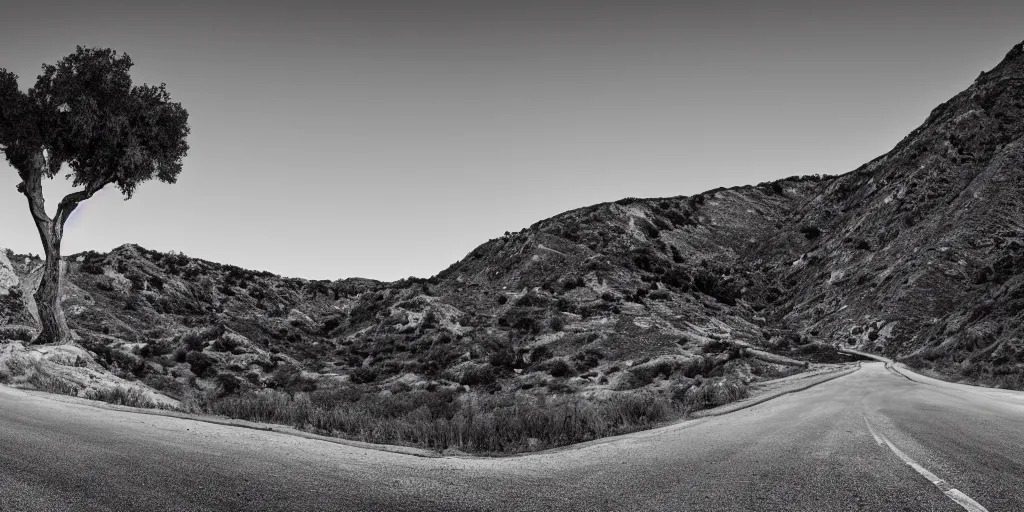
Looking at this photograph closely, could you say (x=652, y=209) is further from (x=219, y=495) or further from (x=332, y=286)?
(x=219, y=495)

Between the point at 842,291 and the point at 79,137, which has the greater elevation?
the point at 79,137

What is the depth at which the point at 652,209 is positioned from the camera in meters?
63.4

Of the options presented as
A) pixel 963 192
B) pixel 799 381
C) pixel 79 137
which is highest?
pixel 963 192

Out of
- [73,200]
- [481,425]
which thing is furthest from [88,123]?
[481,425]

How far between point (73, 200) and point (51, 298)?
174 inches

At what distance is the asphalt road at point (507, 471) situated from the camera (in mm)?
4145

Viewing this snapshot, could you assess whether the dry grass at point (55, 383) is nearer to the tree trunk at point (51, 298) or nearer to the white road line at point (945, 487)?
the tree trunk at point (51, 298)

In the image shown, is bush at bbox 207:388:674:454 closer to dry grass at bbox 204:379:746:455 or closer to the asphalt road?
dry grass at bbox 204:379:746:455

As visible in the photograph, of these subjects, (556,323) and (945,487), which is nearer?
(945,487)

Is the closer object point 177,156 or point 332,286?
point 177,156

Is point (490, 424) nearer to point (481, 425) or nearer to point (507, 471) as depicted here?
point (481, 425)

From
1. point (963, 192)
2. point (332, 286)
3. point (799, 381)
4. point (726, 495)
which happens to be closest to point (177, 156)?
point (726, 495)

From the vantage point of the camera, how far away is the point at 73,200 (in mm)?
20906

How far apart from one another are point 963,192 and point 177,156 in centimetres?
6480
